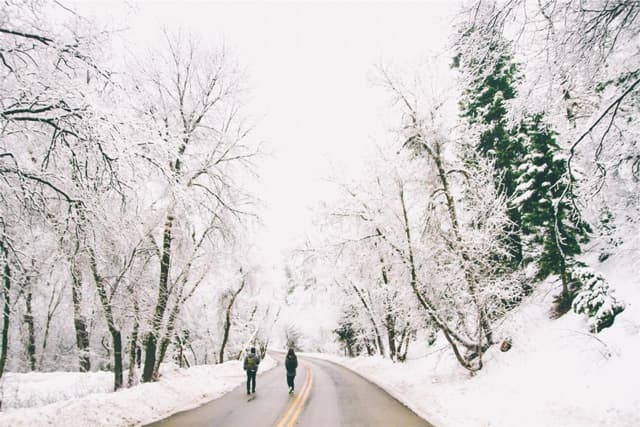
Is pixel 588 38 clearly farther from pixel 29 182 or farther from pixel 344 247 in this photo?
pixel 344 247

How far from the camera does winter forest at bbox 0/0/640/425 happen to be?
516 cm

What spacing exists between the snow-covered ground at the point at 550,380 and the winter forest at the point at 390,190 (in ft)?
0.32

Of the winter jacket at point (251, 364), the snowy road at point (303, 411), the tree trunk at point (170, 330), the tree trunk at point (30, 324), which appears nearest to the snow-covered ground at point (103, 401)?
the snowy road at point (303, 411)

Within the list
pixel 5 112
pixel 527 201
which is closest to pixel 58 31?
pixel 5 112

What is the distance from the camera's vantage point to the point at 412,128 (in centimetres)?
1427

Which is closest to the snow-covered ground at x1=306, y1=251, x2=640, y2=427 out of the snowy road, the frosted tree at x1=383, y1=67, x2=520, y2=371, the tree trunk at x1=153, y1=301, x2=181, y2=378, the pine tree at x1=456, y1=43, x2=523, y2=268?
the snowy road

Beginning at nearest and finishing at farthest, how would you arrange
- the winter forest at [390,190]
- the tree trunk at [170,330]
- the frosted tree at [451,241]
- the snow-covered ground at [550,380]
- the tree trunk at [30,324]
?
the winter forest at [390,190] → the snow-covered ground at [550,380] → the frosted tree at [451,241] → the tree trunk at [170,330] → the tree trunk at [30,324]

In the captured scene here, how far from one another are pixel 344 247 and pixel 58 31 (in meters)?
11.5

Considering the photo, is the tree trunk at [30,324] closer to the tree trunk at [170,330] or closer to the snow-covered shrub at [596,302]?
the tree trunk at [170,330]

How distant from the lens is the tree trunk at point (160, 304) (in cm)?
1347

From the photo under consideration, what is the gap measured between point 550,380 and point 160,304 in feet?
40.6

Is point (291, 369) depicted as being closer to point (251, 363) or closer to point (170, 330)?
point (251, 363)

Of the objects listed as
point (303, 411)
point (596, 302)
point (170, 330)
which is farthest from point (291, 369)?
point (596, 302)

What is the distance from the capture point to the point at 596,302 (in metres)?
10.6
